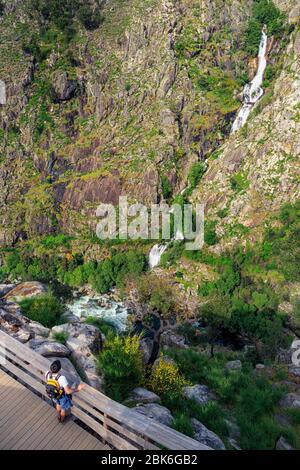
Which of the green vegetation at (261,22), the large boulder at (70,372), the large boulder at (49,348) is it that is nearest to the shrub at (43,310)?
the large boulder at (49,348)

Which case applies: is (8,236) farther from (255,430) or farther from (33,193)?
(255,430)

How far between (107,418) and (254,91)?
250 ft

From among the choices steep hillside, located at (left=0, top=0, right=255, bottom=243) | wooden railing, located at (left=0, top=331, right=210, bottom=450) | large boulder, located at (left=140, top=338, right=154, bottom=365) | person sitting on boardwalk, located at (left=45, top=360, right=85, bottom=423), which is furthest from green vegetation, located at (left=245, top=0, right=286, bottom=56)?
person sitting on boardwalk, located at (left=45, top=360, right=85, bottom=423)

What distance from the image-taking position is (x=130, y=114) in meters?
76.9

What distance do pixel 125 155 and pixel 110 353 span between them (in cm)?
6508

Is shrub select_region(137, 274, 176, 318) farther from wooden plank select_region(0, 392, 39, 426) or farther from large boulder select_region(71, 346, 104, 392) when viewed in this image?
wooden plank select_region(0, 392, 39, 426)

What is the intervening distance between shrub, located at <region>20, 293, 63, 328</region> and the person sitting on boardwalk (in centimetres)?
949

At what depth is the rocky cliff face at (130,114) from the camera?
65.6m

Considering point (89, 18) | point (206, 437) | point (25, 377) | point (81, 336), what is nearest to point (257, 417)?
point (206, 437)

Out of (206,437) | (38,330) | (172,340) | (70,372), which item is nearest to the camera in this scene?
(206,437)

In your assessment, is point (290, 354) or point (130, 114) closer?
point (290, 354)

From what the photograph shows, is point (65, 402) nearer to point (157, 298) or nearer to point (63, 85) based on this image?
point (157, 298)

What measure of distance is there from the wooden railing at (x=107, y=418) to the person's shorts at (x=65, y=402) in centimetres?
14
